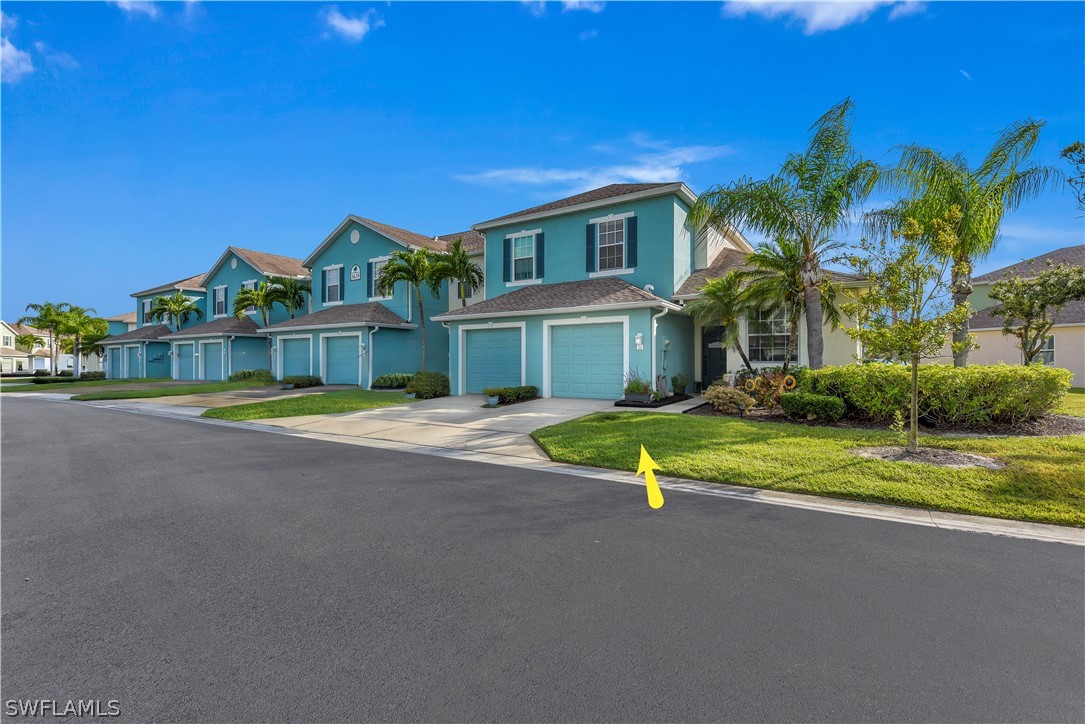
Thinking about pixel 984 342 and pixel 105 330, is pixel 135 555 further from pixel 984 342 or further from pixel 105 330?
pixel 105 330

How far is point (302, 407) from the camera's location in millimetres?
15664

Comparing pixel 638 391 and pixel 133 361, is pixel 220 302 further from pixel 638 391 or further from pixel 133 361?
pixel 638 391

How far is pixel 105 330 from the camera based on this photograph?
4669cm

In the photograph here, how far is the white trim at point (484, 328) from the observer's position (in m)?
17.3

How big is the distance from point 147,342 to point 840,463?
44.6 m

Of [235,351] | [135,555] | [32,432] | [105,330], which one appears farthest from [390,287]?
[105,330]

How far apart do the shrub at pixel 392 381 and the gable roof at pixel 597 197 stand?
730 centimetres

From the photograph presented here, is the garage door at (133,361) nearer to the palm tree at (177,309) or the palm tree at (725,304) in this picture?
the palm tree at (177,309)

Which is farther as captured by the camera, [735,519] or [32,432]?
[32,432]

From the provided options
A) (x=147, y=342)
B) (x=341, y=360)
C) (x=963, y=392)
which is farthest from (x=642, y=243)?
(x=147, y=342)

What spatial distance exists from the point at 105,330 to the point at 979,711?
202 ft

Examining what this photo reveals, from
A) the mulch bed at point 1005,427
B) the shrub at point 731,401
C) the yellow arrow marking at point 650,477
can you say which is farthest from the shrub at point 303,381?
the mulch bed at point 1005,427

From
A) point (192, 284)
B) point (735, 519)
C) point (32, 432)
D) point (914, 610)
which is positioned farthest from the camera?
point (192, 284)

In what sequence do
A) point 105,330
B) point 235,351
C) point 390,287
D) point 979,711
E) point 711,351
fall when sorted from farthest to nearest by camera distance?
point 105,330, point 235,351, point 390,287, point 711,351, point 979,711
